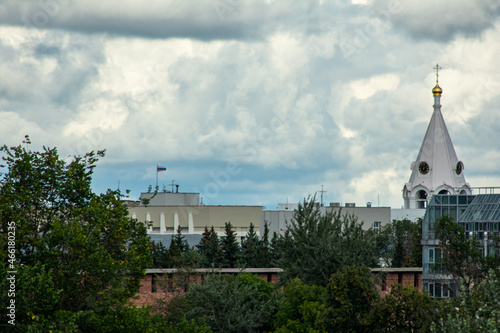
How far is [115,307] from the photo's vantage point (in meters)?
28.5

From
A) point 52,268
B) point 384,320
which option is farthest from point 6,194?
point 384,320

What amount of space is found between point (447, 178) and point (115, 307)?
99.5 metres

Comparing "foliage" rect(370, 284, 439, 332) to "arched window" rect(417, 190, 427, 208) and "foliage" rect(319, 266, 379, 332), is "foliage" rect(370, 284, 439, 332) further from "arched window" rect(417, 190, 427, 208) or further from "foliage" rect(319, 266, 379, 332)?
"arched window" rect(417, 190, 427, 208)

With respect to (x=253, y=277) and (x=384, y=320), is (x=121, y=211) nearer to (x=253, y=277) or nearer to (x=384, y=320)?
(x=384, y=320)

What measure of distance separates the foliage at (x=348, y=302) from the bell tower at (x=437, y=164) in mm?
87997

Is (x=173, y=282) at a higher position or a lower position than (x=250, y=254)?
lower

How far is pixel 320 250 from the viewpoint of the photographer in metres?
45.0

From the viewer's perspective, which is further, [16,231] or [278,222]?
[278,222]

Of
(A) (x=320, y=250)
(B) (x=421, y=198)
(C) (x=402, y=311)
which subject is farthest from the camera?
(B) (x=421, y=198)

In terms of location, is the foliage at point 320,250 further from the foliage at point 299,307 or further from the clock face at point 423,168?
the clock face at point 423,168

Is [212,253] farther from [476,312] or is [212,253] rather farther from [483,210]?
[476,312]

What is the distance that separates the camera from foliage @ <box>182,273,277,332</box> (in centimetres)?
4178

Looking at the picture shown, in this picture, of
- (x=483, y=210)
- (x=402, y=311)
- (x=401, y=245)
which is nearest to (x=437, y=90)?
(x=401, y=245)

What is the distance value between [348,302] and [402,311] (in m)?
2.49
